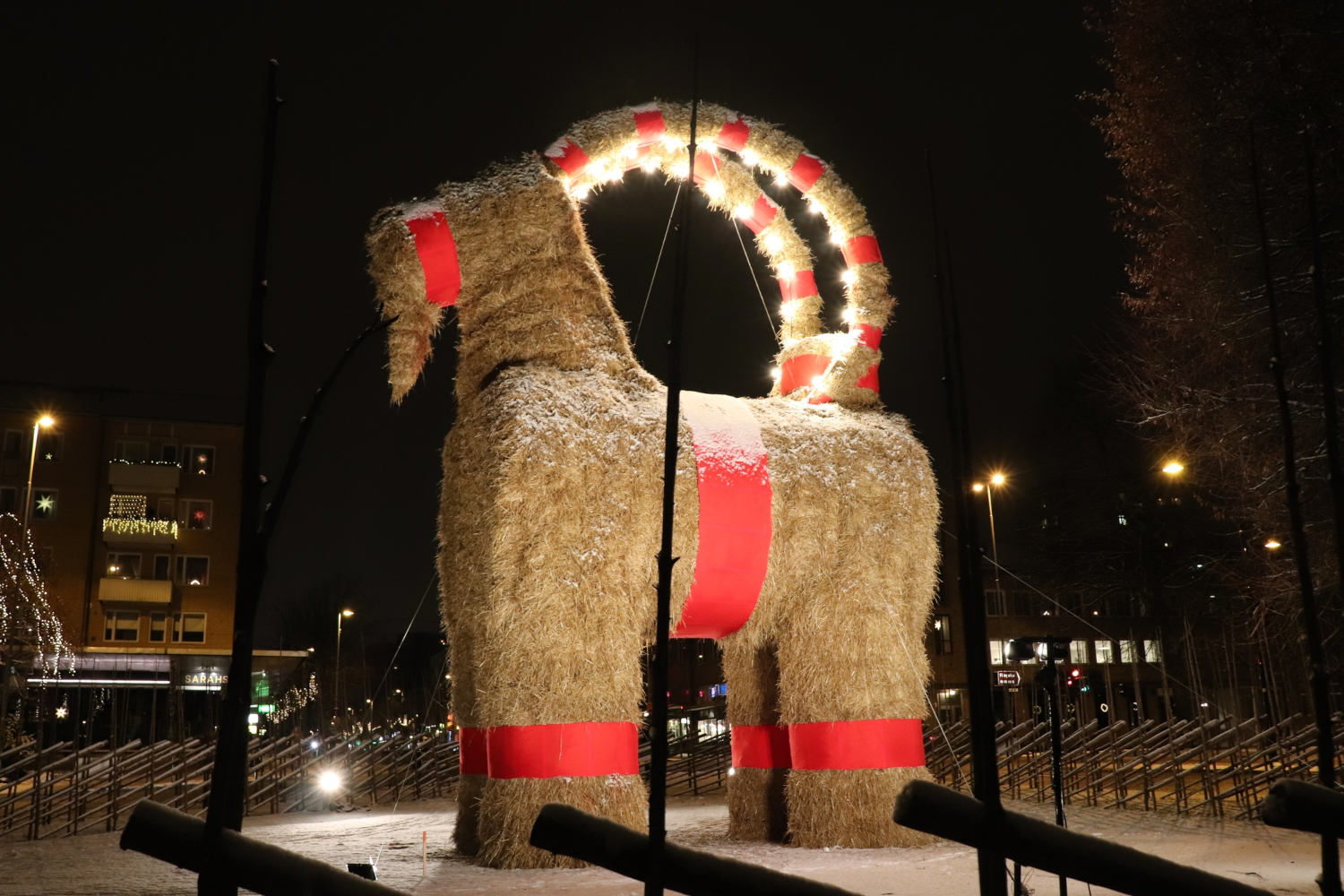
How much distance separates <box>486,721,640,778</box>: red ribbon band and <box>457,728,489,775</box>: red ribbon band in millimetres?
608

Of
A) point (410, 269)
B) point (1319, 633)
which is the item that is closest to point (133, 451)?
point (410, 269)

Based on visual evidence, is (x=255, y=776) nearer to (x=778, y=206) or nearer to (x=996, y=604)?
(x=778, y=206)

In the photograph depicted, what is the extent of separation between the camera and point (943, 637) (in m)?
40.2

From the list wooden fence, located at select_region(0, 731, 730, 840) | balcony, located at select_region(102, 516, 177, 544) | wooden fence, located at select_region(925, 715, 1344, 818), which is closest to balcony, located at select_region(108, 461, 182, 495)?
balcony, located at select_region(102, 516, 177, 544)

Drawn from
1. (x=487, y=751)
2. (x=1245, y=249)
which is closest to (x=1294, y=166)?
(x=1245, y=249)

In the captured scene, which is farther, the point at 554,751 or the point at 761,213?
the point at 761,213

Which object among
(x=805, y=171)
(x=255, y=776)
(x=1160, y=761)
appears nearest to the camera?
(x=805, y=171)

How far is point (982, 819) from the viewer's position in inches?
100

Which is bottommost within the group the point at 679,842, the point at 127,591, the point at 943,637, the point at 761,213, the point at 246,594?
the point at 679,842

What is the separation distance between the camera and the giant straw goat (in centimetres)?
685

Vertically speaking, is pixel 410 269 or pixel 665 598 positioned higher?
pixel 410 269

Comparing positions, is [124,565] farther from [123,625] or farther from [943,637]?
[943,637]

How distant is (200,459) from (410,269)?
102 ft

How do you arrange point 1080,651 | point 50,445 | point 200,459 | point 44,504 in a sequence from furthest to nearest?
point 1080,651
point 200,459
point 50,445
point 44,504
